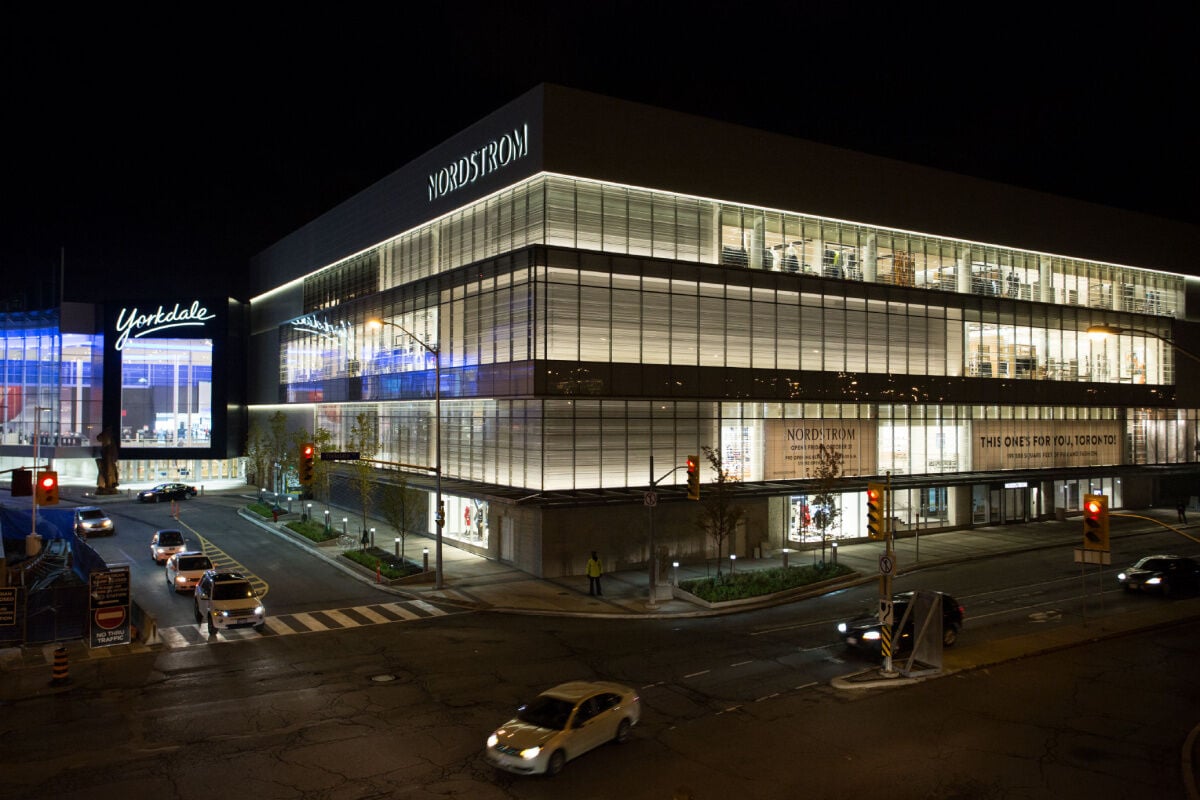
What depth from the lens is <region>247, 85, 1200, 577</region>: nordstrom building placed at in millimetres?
39250

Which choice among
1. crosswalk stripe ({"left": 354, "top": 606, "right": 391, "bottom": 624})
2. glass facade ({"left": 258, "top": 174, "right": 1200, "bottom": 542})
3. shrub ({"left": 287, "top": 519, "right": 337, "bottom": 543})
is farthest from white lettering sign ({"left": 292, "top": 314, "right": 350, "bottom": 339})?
crosswalk stripe ({"left": 354, "top": 606, "right": 391, "bottom": 624})

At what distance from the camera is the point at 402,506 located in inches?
1628

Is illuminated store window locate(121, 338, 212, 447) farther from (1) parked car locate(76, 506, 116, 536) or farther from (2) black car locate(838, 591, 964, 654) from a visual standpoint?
(2) black car locate(838, 591, 964, 654)

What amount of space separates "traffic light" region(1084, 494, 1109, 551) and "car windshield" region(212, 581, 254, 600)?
26.7 meters

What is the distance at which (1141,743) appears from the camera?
1736 cm

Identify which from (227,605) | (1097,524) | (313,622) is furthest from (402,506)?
(1097,524)

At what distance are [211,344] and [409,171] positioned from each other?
4034 centimetres

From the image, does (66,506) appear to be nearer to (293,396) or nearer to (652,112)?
(293,396)

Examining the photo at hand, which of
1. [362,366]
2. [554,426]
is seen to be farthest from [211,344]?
[554,426]

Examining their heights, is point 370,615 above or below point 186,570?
below

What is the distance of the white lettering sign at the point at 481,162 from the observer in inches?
1565

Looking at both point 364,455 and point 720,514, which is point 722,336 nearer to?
point 720,514

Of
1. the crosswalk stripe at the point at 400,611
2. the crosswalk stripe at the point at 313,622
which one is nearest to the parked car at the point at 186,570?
the crosswalk stripe at the point at 313,622

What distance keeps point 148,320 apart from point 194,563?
52.7 m
